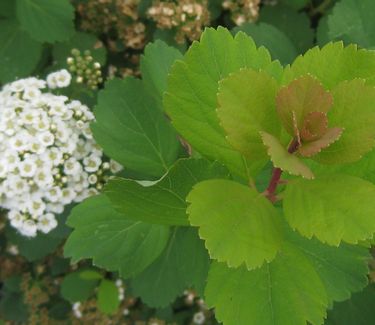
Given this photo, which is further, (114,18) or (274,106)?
(114,18)

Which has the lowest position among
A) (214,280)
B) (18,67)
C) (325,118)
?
(18,67)

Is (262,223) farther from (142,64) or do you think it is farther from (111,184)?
(142,64)

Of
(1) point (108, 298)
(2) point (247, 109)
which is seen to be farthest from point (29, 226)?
(2) point (247, 109)

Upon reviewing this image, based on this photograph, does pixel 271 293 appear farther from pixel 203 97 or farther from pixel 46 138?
pixel 46 138

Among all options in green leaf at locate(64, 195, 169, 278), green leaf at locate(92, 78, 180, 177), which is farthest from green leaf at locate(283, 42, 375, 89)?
green leaf at locate(64, 195, 169, 278)

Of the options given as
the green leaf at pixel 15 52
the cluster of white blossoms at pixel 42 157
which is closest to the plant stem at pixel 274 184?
the cluster of white blossoms at pixel 42 157

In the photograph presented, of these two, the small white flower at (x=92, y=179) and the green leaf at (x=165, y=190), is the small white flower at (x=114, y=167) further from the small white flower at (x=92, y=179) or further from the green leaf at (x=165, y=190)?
the green leaf at (x=165, y=190)

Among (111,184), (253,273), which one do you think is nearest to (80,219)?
(111,184)
